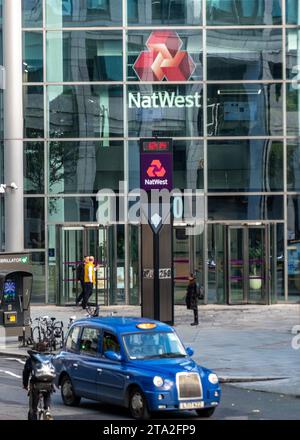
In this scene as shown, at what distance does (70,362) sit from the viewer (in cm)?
Answer: 2000

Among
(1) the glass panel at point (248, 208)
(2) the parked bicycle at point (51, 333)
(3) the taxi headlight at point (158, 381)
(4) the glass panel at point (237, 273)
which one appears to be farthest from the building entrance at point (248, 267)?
(3) the taxi headlight at point (158, 381)

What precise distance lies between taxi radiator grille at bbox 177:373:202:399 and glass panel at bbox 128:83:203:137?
75.3 feet

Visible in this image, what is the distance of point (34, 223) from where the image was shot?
132 ft

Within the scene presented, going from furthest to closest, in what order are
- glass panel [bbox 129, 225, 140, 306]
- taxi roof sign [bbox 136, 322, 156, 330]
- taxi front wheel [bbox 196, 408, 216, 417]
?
glass panel [bbox 129, 225, 140, 306] < taxi roof sign [bbox 136, 322, 156, 330] < taxi front wheel [bbox 196, 408, 216, 417]

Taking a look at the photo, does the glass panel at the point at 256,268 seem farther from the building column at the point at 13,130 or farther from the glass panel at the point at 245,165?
the building column at the point at 13,130

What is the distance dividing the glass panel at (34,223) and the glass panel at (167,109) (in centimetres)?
453

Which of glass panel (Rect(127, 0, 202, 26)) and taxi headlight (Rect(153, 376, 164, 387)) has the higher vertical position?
glass panel (Rect(127, 0, 202, 26))

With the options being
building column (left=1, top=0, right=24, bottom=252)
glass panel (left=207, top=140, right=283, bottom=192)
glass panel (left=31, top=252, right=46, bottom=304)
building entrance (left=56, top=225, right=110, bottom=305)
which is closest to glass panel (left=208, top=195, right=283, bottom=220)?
glass panel (left=207, top=140, right=283, bottom=192)

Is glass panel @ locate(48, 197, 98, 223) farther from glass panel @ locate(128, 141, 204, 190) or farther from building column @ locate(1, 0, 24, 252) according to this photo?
building column @ locate(1, 0, 24, 252)

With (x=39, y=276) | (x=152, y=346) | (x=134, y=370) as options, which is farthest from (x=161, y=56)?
(x=134, y=370)

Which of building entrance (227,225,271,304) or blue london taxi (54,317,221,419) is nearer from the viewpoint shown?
blue london taxi (54,317,221,419)

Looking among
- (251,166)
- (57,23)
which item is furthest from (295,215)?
(57,23)

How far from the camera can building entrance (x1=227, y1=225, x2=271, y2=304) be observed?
129 ft

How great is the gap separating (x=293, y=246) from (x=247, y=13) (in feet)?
29.7
